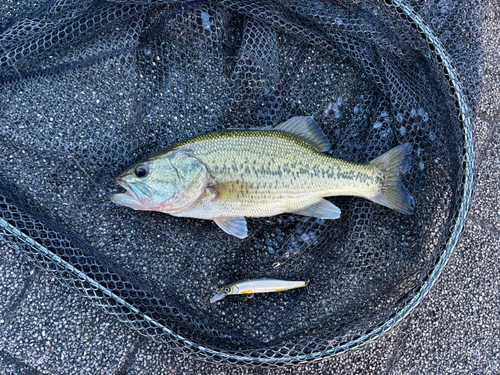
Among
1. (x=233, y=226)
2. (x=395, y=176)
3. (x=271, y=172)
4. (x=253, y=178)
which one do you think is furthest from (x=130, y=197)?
(x=395, y=176)

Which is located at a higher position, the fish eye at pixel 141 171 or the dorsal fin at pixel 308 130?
the dorsal fin at pixel 308 130

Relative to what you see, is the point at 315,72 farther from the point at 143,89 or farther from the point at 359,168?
the point at 143,89

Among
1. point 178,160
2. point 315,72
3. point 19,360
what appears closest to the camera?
point 178,160

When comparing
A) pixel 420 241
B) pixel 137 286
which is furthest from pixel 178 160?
pixel 420 241

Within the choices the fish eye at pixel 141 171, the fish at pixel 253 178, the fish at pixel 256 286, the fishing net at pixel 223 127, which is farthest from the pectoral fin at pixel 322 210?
the fish eye at pixel 141 171

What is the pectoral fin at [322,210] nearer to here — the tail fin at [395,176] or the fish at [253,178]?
the fish at [253,178]

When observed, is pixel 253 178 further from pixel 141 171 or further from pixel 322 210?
pixel 141 171
